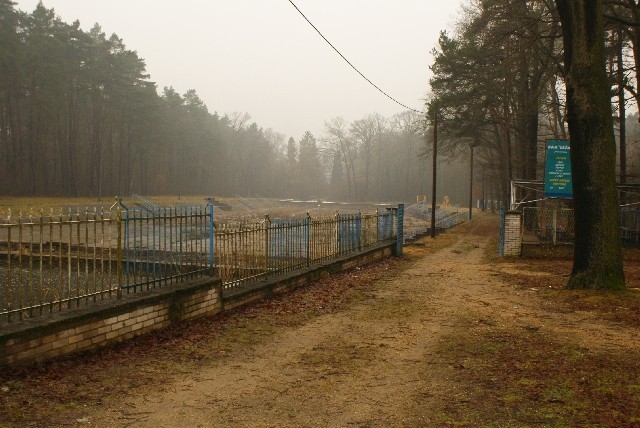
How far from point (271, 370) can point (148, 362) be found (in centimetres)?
141

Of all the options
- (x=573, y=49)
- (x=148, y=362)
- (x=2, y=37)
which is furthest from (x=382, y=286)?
(x=2, y=37)

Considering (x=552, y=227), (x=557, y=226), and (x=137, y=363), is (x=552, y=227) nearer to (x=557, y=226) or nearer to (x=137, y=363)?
(x=557, y=226)

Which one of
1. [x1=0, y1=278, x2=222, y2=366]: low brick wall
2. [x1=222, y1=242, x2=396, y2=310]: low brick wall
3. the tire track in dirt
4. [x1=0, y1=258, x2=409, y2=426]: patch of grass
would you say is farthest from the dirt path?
[x1=222, y1=242, x2=396, y2=310]: low brick wall

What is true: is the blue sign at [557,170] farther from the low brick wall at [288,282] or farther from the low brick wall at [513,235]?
the low brick wall at [288,282]

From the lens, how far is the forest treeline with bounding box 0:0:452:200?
4159cm

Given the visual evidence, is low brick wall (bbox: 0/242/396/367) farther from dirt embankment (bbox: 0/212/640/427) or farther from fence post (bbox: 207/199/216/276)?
fence post (bbox: 207/199/216/276)

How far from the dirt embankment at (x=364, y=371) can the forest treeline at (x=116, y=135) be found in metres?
27.4

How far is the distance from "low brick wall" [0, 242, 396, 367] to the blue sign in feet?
44.5

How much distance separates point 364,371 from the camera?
5.97 metres

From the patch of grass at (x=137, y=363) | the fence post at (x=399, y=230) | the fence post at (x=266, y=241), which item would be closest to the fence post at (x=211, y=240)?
the patch of grass at (x=137, y=363)

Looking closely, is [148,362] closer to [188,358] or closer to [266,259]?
[188,358]

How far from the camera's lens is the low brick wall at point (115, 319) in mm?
5312

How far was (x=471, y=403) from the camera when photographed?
4.95 meters

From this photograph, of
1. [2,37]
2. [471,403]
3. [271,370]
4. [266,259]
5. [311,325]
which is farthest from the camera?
[2,37]
